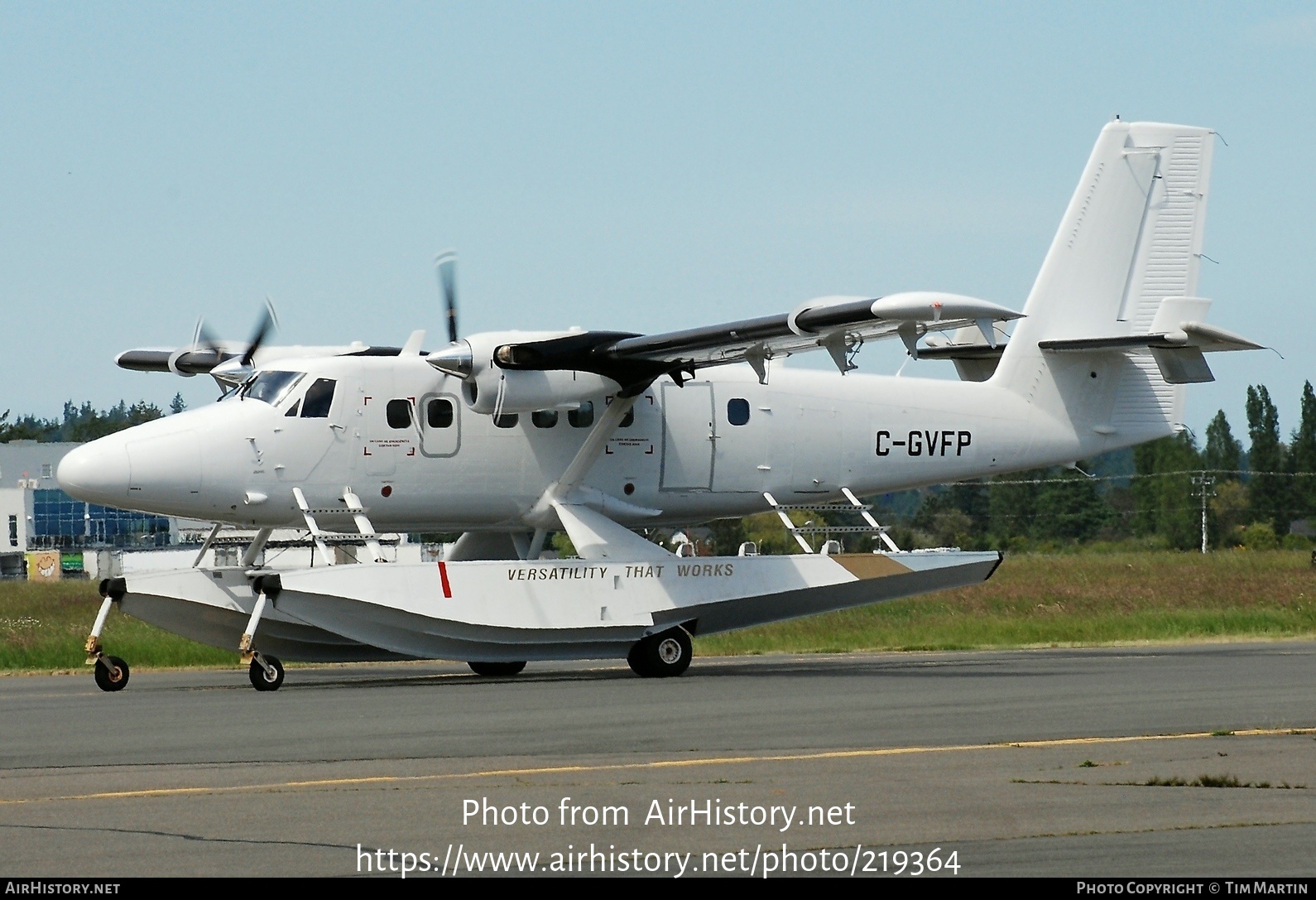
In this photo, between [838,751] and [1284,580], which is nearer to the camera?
[838,751]

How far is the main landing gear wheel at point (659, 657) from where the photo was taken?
18797 millimetres

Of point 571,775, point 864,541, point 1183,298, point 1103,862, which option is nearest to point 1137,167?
point 1183,298

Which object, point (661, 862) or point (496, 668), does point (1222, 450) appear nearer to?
point (496, 668)

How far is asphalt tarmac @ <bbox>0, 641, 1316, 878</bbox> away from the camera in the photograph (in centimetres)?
675

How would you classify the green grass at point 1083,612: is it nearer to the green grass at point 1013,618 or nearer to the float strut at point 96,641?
the green grass at point 1013,618

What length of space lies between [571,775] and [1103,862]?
11.7 feet

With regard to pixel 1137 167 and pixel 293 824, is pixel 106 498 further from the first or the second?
pixel 1137 167

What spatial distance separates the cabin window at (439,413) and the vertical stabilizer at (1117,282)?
759 centimetres

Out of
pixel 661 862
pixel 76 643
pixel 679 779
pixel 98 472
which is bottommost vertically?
pixel 76 643

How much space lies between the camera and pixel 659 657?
61.7 feet

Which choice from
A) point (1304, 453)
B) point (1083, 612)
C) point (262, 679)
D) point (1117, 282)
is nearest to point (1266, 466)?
point (1304, 453)

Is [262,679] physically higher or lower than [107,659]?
lower

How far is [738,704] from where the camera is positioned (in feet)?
46.5

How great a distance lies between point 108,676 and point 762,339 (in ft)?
25.0
